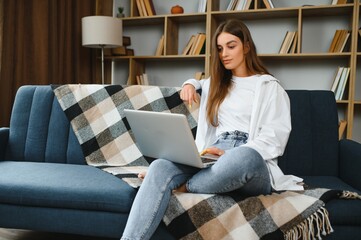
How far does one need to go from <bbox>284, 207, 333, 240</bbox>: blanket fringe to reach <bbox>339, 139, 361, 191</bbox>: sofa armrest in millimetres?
320

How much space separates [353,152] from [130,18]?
2527 millimetres

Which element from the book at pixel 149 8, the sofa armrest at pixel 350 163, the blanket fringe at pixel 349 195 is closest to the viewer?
the blanket fringe at pixel 349 195

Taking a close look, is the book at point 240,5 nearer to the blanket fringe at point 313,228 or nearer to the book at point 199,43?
the book at point 199,43

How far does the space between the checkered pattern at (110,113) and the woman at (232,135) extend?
0.72ft

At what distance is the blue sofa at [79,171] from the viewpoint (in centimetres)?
150

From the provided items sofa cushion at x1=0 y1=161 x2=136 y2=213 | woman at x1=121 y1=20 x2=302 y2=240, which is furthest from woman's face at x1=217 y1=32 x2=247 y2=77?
sofa cushion at x1=0 y1=161 x2=136 y2=213

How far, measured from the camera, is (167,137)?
4.51ft

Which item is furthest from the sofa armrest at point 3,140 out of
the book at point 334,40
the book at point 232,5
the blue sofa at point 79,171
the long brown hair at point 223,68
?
the book at point 334,40

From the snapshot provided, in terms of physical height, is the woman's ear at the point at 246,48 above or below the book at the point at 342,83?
above

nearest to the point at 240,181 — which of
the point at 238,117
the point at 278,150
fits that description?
the point at 278,150

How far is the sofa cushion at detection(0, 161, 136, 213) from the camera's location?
150 centimetres

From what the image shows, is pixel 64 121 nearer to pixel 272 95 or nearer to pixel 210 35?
pixel 272 95

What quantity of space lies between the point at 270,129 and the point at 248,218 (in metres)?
0.38

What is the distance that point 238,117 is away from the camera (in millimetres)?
1719
